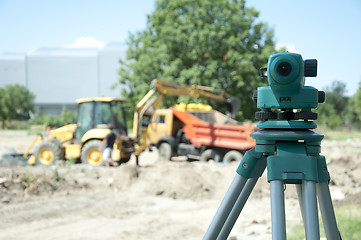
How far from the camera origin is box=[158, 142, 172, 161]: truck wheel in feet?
39.2

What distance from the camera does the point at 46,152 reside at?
1058 centimetres

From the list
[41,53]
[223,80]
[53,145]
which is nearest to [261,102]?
[53,145]

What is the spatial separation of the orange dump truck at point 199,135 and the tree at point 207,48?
7310 millimetres

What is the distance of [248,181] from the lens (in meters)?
1.68

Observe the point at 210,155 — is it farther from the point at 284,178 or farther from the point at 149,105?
the point at 284,178

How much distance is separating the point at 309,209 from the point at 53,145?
9873 millimetres

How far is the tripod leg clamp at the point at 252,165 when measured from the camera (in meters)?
1.64

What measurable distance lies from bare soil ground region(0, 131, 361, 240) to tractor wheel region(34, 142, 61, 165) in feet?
6.08

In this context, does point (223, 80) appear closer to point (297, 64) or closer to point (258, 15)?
point (258, 15)

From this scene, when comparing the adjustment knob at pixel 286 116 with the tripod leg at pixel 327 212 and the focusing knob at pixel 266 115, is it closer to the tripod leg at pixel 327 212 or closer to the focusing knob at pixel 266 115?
the focusing knob at pixel 266 115

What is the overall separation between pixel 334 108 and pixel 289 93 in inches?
2034

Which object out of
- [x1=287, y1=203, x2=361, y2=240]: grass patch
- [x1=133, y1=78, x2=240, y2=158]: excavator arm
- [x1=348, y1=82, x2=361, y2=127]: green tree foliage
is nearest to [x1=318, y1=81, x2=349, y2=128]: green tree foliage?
[x1=348, y1=82, x2=361, y2=127]: green tree foliage

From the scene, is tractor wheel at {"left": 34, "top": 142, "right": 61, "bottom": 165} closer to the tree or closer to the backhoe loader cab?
the backhoe loader cab

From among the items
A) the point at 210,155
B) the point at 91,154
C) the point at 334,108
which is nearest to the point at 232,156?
the point at 210,155
